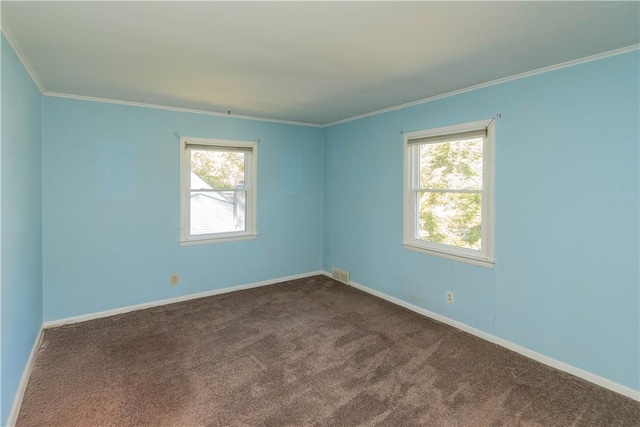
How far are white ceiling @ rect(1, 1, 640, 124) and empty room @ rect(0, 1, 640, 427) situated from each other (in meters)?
0.02

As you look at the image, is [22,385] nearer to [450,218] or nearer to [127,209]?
[127,209]

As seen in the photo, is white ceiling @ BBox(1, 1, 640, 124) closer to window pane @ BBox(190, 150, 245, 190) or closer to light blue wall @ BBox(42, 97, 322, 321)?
light blue wall @ BBox(42, 97, 322, 321)

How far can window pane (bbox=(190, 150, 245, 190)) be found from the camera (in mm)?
4113

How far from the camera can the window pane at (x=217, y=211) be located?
4.15 m

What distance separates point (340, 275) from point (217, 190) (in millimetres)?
2089

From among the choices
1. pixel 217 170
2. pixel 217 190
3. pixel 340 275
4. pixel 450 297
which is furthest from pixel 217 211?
pixel 450 297

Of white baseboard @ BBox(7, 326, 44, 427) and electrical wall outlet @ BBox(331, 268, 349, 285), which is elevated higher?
electrical wall outlet @ BBox(331, 268, 349, 285)

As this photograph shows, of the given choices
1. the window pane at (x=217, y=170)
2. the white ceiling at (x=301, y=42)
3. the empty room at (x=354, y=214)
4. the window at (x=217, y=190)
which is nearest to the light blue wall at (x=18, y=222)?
the empty room at (x=354, y=214)

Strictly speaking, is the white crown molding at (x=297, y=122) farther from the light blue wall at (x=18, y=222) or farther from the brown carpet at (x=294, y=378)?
the brown carpet at (x=294, y=378)

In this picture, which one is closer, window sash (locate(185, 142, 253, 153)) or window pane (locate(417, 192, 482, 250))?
window pane (locate(417, 192, 482, 250))

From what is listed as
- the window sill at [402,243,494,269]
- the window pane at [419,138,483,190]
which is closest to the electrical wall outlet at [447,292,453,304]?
the window sill at [402,243,494,269]

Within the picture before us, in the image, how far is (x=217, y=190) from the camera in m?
4.27

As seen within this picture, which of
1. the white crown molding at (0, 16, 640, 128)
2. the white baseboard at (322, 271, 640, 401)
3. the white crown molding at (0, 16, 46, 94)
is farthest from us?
the white baseboard at (322, 271, 640, 401)

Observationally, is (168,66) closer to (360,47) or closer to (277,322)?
(360,47)
